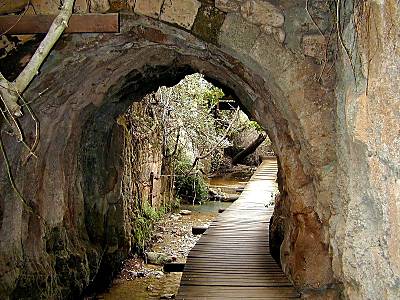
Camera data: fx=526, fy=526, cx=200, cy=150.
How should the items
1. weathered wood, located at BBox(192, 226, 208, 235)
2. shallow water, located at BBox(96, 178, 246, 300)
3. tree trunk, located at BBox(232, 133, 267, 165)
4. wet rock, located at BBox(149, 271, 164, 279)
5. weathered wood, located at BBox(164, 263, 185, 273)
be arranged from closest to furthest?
weathered wood, located at BBox(164, 263, 185, 273) < shallow water, located at BBox(96, 178, 246, 300) < weathered wood, located at BBox(192, 226, 208, 235) < wet rock, located at BBox(149, 271, 164, 279) < tree trunk, located at BBox(232, 133, 267, 165)

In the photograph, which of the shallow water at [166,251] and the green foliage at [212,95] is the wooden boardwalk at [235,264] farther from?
the green foliage at [212,95]

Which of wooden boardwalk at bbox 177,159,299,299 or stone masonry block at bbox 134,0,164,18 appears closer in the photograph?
stone masonry block at bbox 134,0,164,18

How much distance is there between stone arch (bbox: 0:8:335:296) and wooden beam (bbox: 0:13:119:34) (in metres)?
0.10

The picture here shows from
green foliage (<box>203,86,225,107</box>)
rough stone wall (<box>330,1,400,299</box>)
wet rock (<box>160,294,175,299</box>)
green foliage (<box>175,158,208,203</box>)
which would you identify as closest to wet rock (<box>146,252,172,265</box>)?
wet rock (<box>160,294,175,299</box>)

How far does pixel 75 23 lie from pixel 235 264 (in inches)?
109

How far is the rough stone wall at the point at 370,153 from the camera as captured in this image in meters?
2.20

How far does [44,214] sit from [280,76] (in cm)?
267

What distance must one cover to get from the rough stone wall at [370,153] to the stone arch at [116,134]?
273 millimetres

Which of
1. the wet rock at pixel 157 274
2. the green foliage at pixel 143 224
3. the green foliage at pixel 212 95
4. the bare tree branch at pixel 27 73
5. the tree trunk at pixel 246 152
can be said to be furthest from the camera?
the tree trunk at pixel 246 152

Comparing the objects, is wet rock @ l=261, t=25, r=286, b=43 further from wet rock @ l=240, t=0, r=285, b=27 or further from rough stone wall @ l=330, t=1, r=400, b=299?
rough stone wall @ l=330, t=1, r=400, b=299

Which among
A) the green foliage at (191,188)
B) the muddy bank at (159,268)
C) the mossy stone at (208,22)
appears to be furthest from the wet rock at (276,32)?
the green foliage at (191,188)

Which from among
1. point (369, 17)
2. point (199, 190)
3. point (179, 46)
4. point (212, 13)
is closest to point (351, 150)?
point (369, 17)

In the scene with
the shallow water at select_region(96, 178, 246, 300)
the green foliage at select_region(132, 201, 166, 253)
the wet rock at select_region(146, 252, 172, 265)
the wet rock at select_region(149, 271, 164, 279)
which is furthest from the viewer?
the green foliage at select_region(132, 201, 166, 253)

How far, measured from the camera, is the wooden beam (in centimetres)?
318
